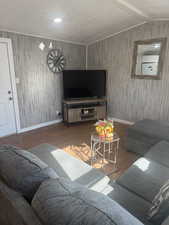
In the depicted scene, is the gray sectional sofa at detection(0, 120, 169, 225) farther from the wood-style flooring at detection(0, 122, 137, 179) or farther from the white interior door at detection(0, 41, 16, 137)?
the white interior door at detection(0, 41, 16, 137)

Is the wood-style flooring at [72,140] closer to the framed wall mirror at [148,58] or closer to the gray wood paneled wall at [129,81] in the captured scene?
the gray wood paneled wall at [129,81]

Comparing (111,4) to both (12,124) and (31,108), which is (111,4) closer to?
(31,108)

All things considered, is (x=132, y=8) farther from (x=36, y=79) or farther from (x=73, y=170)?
(x=73, y=170)

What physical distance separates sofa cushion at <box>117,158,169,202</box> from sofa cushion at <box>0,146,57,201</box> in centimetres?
79

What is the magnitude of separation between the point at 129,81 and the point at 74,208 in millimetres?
3992


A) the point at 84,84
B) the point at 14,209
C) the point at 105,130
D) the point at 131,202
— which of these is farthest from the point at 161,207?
the point at 84,84

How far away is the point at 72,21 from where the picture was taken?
3.32 metres

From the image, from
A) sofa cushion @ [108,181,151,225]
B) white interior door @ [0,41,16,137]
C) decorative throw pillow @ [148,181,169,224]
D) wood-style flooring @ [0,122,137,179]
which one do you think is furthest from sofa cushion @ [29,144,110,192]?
white interior door @ [0,41,16,137]

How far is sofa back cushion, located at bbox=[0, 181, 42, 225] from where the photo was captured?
0.80 m

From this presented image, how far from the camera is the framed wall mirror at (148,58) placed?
3.66 meters

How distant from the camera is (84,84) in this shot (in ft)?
15.0

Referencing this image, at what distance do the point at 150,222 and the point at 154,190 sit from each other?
0.36m

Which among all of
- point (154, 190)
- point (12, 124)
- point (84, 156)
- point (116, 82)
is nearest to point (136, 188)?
point (154, 190)

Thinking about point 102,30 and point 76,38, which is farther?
point 76,38
